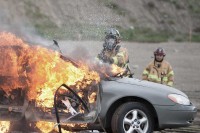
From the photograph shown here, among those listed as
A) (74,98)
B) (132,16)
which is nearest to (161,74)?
(74,98)

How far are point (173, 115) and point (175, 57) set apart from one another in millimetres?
23647

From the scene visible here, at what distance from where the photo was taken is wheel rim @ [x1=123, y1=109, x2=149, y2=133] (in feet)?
36.4

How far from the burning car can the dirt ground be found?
65 centimetres

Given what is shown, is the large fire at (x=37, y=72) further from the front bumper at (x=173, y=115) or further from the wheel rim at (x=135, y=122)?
the front bumper at (x=173, y=115)

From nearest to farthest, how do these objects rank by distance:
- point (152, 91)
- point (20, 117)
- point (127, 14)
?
point (20, 117)
point (152, 91)
point (127, 14)

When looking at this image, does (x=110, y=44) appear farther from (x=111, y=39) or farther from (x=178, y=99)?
(x=178, y=99)

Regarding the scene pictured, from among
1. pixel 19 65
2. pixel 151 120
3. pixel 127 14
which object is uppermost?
pixel 127 14

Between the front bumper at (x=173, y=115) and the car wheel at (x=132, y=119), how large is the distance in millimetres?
170

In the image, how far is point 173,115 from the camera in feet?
36.7

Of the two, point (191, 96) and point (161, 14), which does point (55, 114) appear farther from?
point (161, 14)

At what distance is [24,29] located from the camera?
11.6 metres

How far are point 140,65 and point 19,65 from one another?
18878 mm

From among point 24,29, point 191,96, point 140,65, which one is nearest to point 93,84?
point 24,29

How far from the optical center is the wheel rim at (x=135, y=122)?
36.4 ft
